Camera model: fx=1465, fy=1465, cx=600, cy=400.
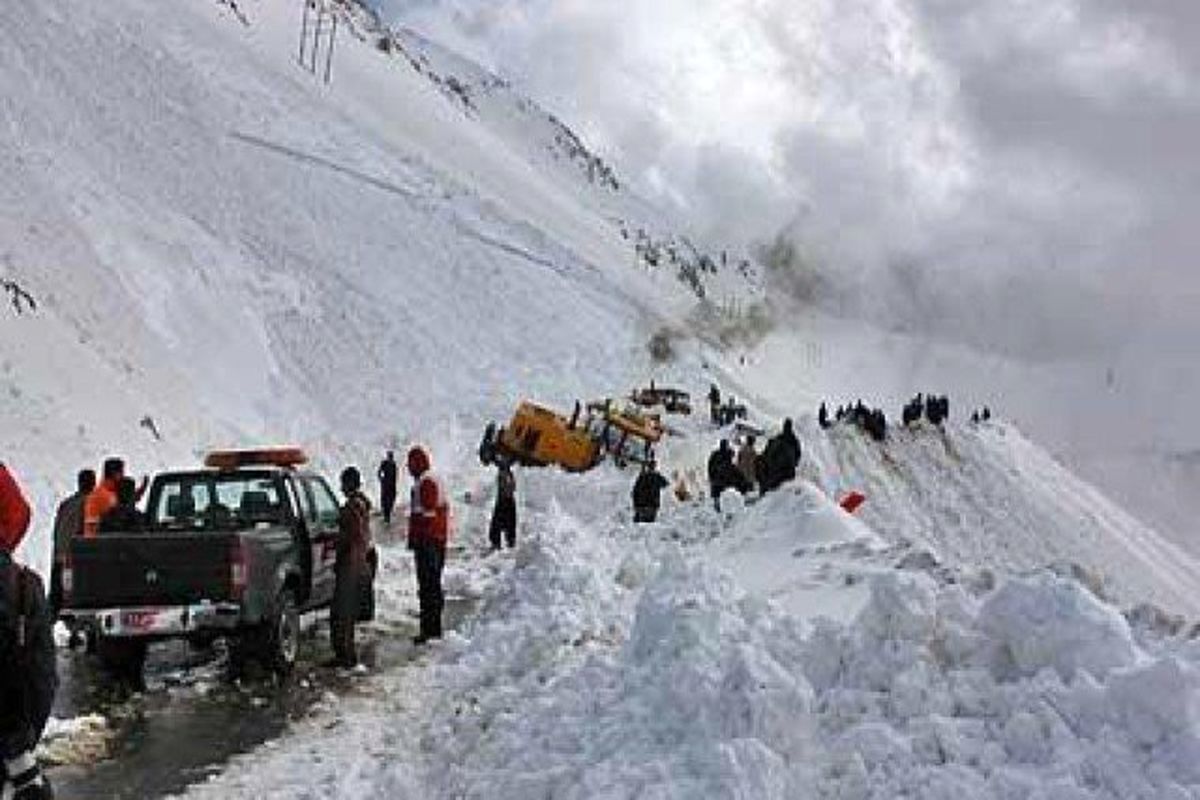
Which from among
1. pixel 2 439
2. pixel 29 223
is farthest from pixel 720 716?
pixel 29 223

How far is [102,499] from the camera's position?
14.6 meters

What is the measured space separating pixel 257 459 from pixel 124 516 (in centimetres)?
137

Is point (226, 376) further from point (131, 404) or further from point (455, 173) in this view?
point (455, 173)

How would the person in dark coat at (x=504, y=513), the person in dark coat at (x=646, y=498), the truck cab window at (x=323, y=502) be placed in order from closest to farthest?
the truck cab window at (x=323, y=502) → the person in dark coat at (x=504, y=513) → the person in dark coat at (x=646, y=498)

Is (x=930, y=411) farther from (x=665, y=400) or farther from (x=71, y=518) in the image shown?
(x=71, y=518)

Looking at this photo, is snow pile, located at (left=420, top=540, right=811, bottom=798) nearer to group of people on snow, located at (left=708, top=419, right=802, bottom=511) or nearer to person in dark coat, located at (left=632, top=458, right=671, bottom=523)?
group of people on snow, located at (left=708, top=419, right=802, bottom=511)

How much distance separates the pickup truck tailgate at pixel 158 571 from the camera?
40.5ft

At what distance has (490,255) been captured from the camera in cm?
7331

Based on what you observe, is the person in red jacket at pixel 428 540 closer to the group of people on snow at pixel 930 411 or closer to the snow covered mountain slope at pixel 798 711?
the snow covered mountain slope at pixel 798 711

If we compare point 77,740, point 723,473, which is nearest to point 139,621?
point 77,740

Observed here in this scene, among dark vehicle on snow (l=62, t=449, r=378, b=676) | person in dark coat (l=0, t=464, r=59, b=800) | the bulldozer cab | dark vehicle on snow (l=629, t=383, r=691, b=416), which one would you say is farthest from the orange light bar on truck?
dark vehicle on snow (l=629, t=383, r=691, b=416)

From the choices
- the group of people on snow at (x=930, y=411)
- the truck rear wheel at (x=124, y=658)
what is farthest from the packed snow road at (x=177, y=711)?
the group of people on snow at (x=930, y=411)

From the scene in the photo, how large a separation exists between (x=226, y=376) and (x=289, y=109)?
33216mm

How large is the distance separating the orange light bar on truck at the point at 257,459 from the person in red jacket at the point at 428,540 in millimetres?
1272
